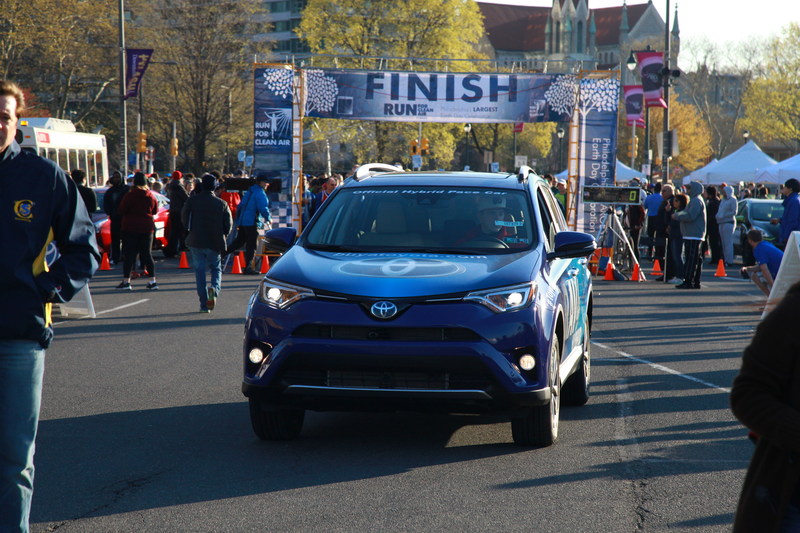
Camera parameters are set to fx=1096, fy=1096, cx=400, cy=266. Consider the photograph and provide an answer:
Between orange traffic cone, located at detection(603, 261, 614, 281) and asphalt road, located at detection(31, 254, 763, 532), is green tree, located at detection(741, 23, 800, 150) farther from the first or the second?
asphalt road, located at detection(31, 254, 763, 532)

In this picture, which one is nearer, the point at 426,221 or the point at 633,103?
the point at 426,221

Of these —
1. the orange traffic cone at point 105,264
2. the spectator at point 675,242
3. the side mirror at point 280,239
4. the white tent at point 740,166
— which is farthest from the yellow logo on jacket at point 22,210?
the white tent at point 740,166

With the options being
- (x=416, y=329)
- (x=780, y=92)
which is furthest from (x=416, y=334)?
(x=780, y=92)

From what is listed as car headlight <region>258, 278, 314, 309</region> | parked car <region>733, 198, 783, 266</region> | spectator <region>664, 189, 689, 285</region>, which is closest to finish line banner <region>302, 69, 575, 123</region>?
spectator <region>664, 189, 689, 285</region>

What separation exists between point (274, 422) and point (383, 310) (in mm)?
1199

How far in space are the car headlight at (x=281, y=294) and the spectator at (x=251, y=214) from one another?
14.7 m

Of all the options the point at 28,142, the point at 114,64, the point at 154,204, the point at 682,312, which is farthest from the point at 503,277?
the point at 114,64

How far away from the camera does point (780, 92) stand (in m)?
75.6

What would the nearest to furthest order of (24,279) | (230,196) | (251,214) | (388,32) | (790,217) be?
(24,279), (790,217), (251,214), (230,196), (388,32)

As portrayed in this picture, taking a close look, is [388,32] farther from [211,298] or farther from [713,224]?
[211,298]

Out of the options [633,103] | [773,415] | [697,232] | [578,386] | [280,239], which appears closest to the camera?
[773,415]

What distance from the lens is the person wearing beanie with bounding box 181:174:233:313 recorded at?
15.0 metres

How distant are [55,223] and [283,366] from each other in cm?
263

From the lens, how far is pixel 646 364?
36.1 ft
